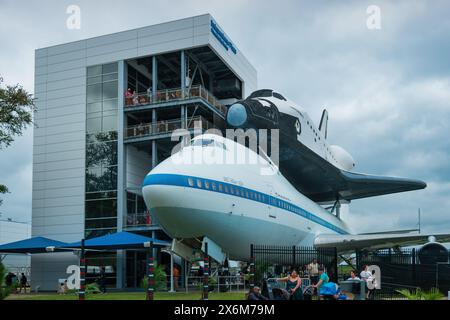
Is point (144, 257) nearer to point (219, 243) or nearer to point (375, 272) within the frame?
point (219, 243)

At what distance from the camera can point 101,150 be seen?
37000 mm

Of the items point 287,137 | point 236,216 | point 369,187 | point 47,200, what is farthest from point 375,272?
point 47,200

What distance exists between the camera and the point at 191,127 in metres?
35.3

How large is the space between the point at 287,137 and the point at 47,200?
1835cm

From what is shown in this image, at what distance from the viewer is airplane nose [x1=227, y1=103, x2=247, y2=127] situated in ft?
90.1

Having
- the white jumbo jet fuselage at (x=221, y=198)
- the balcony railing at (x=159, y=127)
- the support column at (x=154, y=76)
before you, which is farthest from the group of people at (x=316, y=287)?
the support column at (x=154, y=76)

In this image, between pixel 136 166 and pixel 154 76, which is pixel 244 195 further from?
pixel 136 166

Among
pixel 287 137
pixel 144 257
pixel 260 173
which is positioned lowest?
pixel 144 257

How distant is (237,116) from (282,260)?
8.07m

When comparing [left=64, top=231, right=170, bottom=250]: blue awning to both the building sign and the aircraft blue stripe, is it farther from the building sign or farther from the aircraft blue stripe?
the building sign

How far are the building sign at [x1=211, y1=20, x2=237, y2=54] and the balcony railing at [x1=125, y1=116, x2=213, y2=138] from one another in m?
5.94

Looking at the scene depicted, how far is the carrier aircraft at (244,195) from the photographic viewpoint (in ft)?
57.9

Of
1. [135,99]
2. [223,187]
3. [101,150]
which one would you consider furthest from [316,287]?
[101,150]
